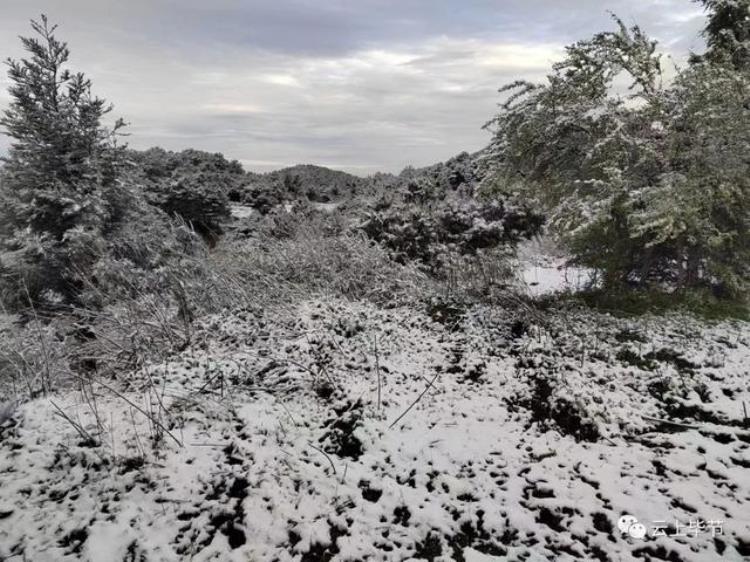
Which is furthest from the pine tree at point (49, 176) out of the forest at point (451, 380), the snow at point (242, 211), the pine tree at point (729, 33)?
the pine tree at point (729, 33)

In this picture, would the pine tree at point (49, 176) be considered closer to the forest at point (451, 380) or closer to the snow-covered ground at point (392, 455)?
the forest at point (451, 380)

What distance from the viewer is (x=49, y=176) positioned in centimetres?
1005

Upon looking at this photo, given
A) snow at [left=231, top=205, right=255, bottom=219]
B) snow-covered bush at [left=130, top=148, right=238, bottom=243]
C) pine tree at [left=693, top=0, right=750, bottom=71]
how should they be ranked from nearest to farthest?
pine tree at [left=693, top=0, right=750, bottom=71]
snow-covered bush at [left=130, top=148, right=238, bottom=243]
snow at [left=231, top=205, right=255, bottom=219]

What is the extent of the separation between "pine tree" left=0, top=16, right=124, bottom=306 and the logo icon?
1045 cm

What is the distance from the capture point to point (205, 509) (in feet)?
8.75

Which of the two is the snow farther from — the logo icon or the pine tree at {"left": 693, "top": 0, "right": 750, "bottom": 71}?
the logo icon

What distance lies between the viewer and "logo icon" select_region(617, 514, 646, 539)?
2.50m

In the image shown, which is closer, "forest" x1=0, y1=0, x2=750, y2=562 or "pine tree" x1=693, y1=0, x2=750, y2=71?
"forest" x1=0, y1=0, x2=750, y2=562

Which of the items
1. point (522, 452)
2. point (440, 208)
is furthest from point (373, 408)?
point (440, 208)

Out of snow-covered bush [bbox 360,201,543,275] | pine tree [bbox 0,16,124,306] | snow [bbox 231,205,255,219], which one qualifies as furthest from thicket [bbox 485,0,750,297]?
snow [bbox 231,205,255,219]

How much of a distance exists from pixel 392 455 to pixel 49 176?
10.9 metres

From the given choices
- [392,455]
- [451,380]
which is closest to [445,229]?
[451,380]

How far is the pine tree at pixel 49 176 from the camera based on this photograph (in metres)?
9.77

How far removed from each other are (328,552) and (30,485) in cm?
194
